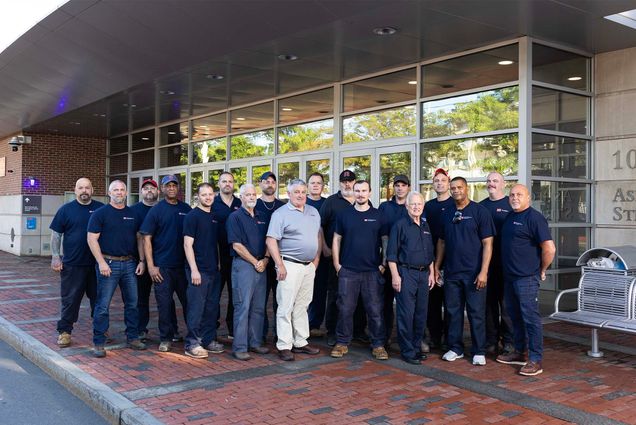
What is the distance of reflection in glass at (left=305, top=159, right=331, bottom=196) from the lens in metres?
12.3

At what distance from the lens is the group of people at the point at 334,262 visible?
621 centimetres

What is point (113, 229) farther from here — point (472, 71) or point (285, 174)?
point (285, 174)

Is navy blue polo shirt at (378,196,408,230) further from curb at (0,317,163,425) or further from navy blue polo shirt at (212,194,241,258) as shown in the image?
curb at (0,317,163,425)

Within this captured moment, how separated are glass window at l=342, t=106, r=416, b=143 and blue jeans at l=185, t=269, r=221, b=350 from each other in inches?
209

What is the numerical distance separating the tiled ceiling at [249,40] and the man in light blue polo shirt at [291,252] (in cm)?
268

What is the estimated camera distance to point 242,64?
10.4 metres

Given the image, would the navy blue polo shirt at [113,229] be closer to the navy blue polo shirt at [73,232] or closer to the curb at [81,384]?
the navy blue polo shirt at [73,232]

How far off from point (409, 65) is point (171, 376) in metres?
6.91

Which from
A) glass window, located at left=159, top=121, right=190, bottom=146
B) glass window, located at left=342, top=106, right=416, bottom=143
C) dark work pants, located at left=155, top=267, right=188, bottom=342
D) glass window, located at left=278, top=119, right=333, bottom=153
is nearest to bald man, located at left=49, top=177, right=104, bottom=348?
dark work pants, located at left=155, top=267, right=188, bottom=342

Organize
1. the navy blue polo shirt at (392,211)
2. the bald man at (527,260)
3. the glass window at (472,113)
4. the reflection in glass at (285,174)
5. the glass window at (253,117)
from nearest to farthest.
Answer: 1. the bald man at (527,260)
2. the navy blue polo shirt at (392,211)
3. the glass window at (472,113)
4. the reflection in glass at (285,174)
5. the glass window at (253,117)

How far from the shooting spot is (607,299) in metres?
6.73

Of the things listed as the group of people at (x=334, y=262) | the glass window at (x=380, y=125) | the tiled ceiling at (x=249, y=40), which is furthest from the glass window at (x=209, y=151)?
the group of people at (x=334, y=262)

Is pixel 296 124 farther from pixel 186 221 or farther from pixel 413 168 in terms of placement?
pixel 186 221

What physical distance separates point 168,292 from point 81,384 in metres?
1.53
